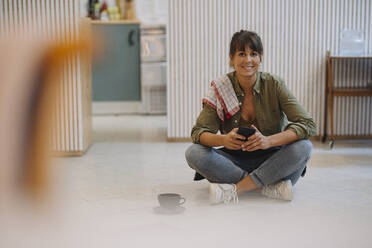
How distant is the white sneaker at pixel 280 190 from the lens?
2.05 m

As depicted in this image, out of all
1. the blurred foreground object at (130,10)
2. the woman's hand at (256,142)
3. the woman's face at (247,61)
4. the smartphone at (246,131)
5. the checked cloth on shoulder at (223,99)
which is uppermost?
the blurred foreground object at (130,10)

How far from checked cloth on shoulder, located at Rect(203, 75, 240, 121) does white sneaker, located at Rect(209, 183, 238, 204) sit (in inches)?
12.5

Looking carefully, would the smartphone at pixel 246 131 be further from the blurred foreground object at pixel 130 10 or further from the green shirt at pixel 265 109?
the blurred foreground object at pixel 130 10

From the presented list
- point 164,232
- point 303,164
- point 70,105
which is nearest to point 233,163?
point 303,164

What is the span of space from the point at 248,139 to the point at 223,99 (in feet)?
0.93

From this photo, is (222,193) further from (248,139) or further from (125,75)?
(125,75)

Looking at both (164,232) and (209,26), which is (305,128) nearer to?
(164,232)

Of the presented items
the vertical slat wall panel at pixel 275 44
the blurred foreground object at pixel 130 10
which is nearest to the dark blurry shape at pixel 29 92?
the vertical slat wall panel at pixel 275 44

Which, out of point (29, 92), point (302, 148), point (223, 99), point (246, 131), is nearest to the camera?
point (29, 92)

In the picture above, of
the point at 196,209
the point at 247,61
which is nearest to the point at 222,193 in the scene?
the point at 196,209

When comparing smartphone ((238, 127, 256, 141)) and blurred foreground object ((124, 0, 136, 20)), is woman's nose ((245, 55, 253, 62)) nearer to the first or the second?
smartphone ((238, 127, 256, 141))

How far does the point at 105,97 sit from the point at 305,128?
382 centimetres

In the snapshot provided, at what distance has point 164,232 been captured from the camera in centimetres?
168

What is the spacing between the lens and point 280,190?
2066mm
